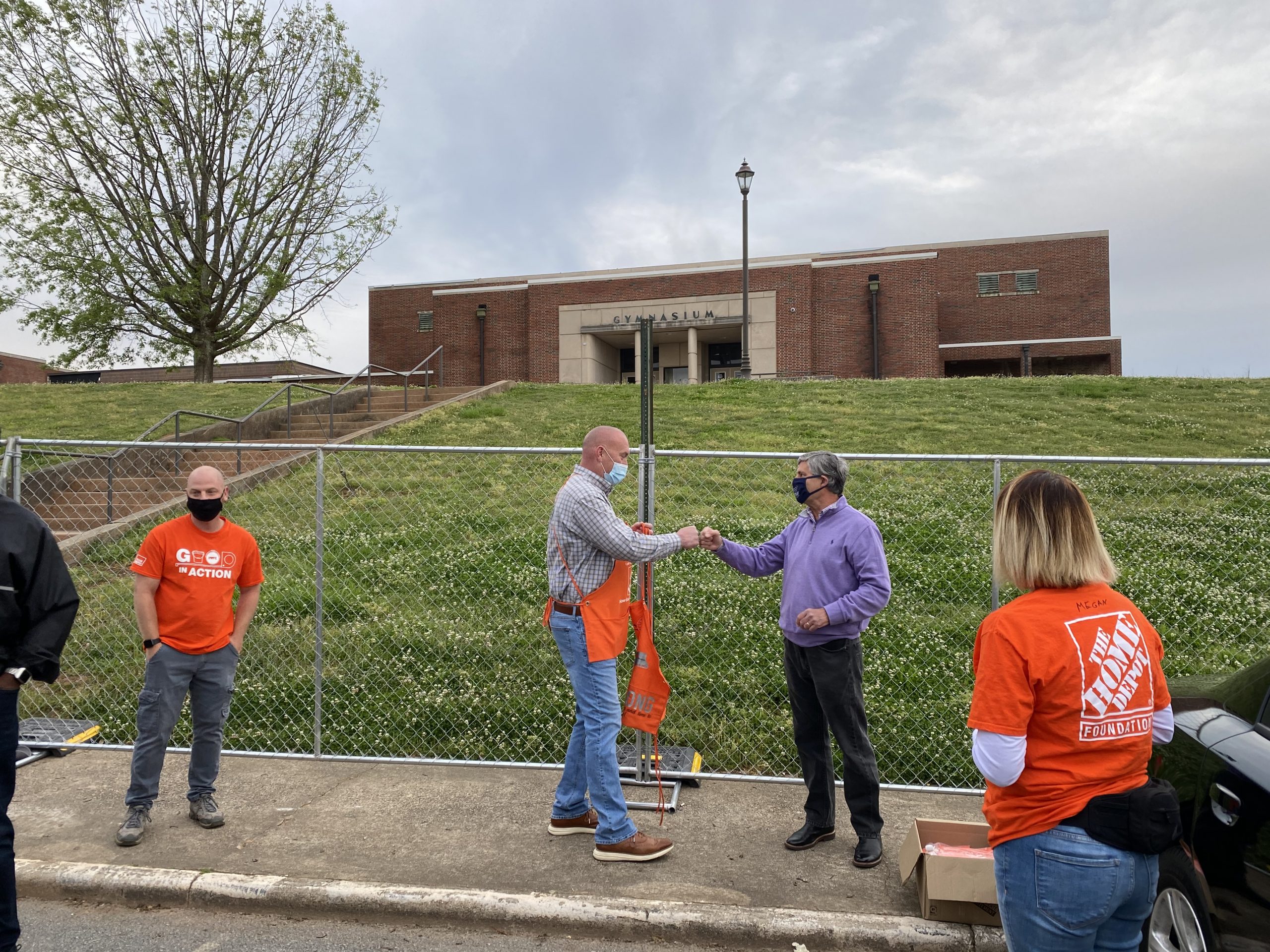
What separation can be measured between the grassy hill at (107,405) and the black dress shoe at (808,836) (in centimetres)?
1418

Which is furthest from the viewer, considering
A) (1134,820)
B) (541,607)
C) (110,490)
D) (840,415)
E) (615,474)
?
(840,415)

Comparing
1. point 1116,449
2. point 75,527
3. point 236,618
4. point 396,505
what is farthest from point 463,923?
point 1116,449

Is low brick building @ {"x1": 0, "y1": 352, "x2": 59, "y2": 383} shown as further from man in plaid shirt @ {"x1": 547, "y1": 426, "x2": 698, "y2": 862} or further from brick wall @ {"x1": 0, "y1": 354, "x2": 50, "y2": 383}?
man in plaid shirt @ {"x1": 547, "y1": 426, "x2": 698, "y2": 862}

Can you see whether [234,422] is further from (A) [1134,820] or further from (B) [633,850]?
(A) [1134,820]

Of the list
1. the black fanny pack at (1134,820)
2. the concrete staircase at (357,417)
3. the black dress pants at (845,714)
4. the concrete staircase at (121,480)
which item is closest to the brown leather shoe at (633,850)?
the black dress pants at (845,714)

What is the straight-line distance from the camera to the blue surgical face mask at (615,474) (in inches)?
168

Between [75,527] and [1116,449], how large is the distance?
582 inches

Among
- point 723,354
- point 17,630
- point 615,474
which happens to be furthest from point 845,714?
point 723,354

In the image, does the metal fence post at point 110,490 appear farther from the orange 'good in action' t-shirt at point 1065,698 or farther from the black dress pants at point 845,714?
the orange 'good in action' t-shirt at point 1065,698

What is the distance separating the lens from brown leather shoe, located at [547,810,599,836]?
4461mm

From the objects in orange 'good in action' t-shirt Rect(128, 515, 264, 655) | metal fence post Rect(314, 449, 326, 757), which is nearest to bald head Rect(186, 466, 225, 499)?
orange 'good in action' t-shirt Rect(128, 515, 264, 655)

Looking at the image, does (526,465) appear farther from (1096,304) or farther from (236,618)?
(1096,304)

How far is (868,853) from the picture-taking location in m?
4.11

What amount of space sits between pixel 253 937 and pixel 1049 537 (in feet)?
11.8
